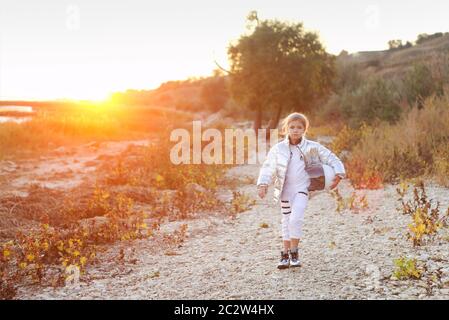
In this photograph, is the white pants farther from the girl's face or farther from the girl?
the girl's face

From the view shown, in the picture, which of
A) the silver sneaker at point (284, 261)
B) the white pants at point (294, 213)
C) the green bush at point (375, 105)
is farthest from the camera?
the green bush at point (375, 105)

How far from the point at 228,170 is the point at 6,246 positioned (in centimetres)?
939

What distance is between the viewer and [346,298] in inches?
185

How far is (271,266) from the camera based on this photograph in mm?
5988

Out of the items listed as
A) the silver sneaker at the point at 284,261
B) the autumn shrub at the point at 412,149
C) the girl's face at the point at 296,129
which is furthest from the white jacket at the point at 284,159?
the autumn shrub at the point at 412,149

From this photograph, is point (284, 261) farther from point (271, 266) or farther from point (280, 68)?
point (280, 68)

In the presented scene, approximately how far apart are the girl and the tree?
19281mm

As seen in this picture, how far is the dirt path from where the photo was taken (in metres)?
5.02

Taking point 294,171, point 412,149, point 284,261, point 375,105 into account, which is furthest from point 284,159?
point 375,105

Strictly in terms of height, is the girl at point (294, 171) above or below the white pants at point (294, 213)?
above

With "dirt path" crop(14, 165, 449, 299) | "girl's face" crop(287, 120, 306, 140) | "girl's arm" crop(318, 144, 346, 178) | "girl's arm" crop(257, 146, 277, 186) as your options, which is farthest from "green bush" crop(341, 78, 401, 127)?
"girl's arm" crop(257, 146, 277, 186)

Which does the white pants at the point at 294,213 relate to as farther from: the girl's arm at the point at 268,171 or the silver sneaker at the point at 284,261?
the girl's arm at the point at 268,171

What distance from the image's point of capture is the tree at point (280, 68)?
971 inches

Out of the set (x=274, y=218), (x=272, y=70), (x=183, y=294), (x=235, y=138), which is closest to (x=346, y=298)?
(x=183, y=294)
